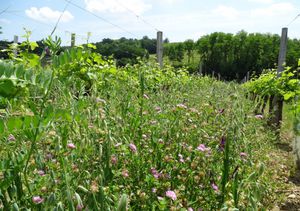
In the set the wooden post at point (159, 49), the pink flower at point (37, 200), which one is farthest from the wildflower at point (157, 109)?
the wooden post at point (159, 49)

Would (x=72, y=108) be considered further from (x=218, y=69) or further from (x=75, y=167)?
(x=218, y=69)

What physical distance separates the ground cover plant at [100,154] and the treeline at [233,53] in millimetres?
62568

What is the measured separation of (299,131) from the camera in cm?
464

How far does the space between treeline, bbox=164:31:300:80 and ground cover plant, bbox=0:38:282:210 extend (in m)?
62.6

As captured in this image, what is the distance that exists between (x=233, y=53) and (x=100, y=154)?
77208mm

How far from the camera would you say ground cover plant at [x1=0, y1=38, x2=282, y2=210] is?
1292mm

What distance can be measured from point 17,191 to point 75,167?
26cm

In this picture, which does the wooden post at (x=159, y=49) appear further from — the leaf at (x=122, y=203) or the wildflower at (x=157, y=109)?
the leaf at (x=122, y=203)

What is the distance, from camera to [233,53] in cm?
7569

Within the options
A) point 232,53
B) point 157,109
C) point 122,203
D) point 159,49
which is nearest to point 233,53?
point 232,53

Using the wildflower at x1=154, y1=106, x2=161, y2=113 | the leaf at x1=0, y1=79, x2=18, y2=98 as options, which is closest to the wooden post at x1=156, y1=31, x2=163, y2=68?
the wildflower at x1=154, y1=106, x2=161, y2=113

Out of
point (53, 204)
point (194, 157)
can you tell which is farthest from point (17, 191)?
point (194, 157)

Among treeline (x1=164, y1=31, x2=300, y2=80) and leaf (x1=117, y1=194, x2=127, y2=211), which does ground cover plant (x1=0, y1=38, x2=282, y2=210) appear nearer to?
leaf (x1=117, y1=194, x2=127, y2=211)

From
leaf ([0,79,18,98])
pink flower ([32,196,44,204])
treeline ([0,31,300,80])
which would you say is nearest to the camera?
pink flower ([32,196,44,204])
